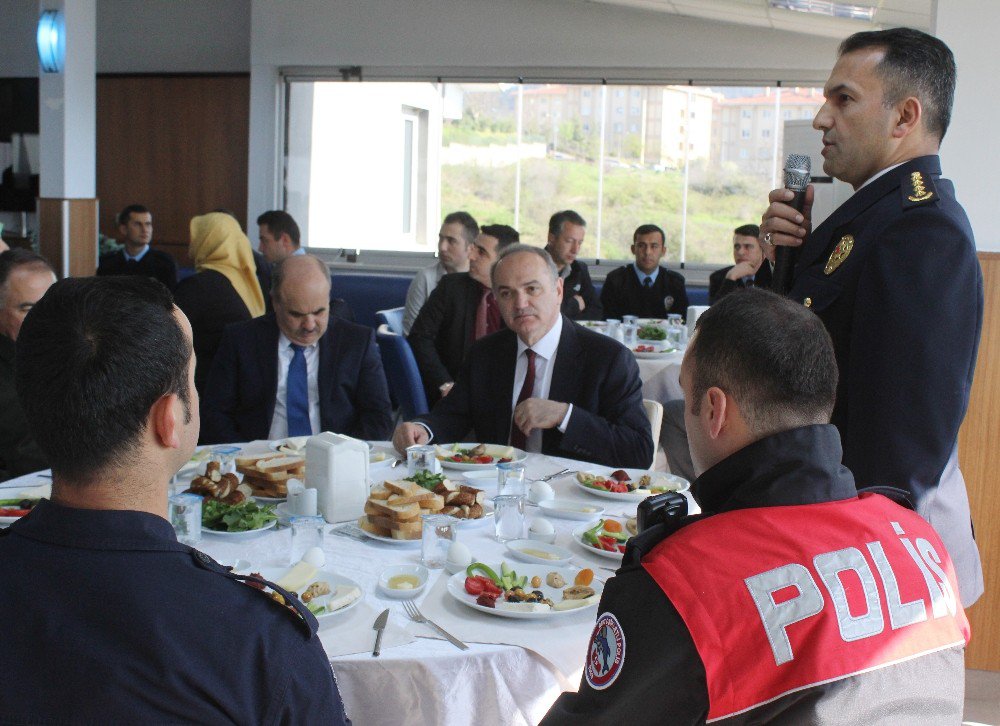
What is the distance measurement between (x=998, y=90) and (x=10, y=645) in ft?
10.8

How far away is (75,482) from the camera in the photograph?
1.16 metres

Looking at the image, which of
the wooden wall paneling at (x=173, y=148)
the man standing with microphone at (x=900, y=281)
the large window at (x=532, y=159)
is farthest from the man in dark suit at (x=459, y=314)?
the wooden wall paneling at (x=173, y=148)

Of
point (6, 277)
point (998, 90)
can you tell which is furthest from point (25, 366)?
point (998, 90)

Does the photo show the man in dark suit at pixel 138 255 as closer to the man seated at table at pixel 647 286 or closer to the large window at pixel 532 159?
the large window at pixel 532 159

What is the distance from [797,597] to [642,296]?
281 inches

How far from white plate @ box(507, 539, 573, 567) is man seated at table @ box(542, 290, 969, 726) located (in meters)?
0.71

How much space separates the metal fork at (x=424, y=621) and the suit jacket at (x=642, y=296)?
6.53 metres

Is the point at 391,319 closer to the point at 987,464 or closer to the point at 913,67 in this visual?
the point at 987,464

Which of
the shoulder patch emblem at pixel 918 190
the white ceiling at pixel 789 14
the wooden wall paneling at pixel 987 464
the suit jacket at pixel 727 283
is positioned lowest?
the wooden wall paneling at pixel 987 464

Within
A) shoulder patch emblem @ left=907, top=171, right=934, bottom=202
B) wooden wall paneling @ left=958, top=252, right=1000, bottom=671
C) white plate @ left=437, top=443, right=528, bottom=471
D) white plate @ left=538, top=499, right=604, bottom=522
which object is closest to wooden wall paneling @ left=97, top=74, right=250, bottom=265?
white plate @ left=437, top=443, right=528, bottom=471

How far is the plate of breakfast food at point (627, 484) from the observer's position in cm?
250

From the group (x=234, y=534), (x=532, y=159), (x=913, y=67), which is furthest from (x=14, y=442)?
(x=532, y=159)

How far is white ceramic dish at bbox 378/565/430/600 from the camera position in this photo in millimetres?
1833

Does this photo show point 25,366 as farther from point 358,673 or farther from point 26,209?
point 26,209
